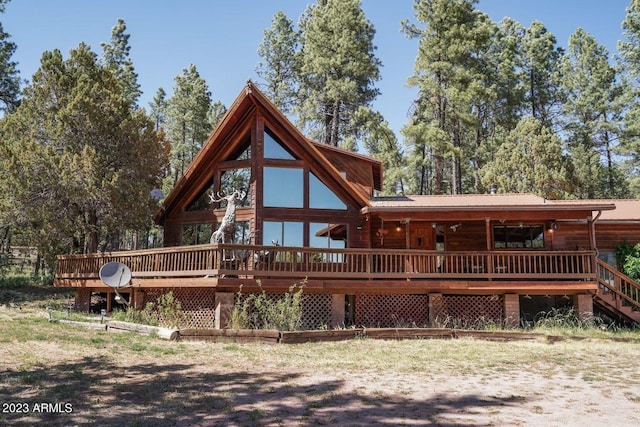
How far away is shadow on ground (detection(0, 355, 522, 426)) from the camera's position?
6.30m

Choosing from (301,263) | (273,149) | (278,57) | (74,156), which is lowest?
(301,263)

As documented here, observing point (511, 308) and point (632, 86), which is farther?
point (632, 86)

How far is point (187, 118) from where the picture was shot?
36719mm

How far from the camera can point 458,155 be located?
2892cm

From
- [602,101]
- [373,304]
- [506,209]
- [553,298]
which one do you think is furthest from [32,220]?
[602,101]

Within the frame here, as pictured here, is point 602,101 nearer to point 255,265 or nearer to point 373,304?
point 373,304

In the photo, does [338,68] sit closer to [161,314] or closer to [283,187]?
[283,187]

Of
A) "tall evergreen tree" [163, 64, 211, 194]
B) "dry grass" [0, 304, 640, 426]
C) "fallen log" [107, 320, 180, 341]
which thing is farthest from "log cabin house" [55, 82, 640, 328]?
"tall evergreen tree" [163, 64, 211, 194]

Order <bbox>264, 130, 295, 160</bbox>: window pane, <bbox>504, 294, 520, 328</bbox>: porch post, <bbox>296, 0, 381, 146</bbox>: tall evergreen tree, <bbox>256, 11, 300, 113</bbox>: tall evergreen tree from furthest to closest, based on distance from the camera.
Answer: <bbox>256, 11, 300, 113</bbox>: tall evergreen tree → <bbox>296, 0, 381, 146</bbox>: tall evergreen tree → <bbox>264, 130, 295, 160</bbox>: window pane → <bbox>504, 294, 520, 328</bbox>: porch post

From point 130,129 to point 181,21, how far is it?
4.67m

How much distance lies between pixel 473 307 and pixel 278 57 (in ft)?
81.8

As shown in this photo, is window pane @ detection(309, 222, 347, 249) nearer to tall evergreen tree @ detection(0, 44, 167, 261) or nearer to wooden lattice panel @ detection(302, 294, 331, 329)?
wooden lattice panel @ detection(302, 294, 331, 329)

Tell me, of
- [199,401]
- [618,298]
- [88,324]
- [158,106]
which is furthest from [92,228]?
[158,106]

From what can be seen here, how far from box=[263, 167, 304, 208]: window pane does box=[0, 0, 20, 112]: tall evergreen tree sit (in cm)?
1600
